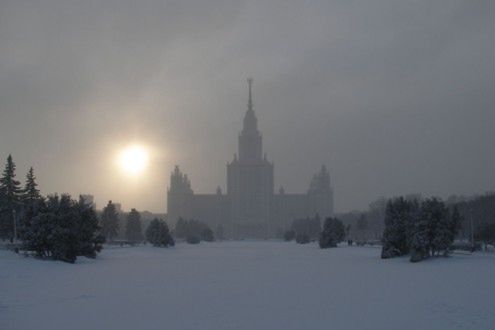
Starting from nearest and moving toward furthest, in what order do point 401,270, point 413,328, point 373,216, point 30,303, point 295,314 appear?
point 413,328 → point 295,314 → point 30,303 → point 401,270 → point 373,216

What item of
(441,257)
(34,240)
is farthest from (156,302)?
(441,257)

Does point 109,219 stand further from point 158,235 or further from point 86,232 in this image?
point 86,232

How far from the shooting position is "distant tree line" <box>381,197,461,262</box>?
4950 cm

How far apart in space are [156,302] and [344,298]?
7544 mm

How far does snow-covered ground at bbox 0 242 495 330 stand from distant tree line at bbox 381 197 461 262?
9.92 metres

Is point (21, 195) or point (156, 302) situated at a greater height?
point (21, 195)

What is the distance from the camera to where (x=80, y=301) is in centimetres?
2486

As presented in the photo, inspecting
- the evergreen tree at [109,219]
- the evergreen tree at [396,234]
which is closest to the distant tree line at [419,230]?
the evergreen tree at [396,234]

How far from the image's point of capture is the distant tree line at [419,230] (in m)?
49.5

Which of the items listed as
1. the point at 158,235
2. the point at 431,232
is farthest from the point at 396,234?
the point at 158,235

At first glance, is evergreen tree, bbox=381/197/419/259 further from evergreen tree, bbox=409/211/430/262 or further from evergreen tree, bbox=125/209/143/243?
evergreen tree, bbox=125/209/143/243

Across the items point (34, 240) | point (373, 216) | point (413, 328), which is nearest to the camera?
point (413, 328)

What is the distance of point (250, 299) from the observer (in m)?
25.7

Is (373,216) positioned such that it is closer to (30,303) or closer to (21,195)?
(21,195)
